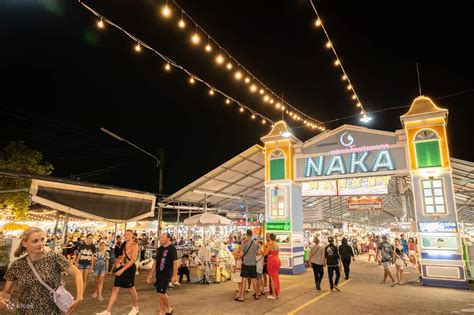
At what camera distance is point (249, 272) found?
850 cm

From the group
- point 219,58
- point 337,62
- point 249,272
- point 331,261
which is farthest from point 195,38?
point 331,261

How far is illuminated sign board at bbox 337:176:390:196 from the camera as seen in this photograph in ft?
46.4

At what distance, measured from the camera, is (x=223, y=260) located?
487 inches

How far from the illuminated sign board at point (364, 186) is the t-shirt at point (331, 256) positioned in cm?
427

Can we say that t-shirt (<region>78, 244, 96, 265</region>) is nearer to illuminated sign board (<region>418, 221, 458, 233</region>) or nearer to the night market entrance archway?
the night market entrance archway

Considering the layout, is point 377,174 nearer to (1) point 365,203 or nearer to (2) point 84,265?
(1) point 365,203

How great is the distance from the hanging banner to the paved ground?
9714mm

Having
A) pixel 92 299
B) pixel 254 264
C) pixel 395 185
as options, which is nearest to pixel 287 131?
pixel 254 264

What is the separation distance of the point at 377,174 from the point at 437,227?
268 centimetres

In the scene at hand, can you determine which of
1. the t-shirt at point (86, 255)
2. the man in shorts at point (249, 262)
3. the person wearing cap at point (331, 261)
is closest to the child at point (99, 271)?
the t-shirt at point (86, 255)

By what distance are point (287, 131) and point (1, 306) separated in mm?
12543

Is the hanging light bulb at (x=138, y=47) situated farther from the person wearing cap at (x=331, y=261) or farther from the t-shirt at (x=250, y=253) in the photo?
the person wearing cap at (x=331, y=261)

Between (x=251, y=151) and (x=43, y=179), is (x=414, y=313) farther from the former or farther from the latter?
(x=43, y=179)

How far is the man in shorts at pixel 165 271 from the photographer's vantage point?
6.55m
